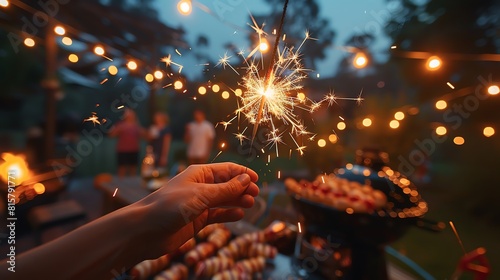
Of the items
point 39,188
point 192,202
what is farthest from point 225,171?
point 39,188

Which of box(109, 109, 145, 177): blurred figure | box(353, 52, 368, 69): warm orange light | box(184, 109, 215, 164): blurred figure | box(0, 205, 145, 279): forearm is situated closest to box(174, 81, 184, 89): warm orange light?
box(0, 205, 145, 279): forearm

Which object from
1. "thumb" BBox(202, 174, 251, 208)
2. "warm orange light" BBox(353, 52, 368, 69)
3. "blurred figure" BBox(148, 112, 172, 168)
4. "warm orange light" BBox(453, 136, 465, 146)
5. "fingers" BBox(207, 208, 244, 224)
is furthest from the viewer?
"blurred figure" BBox(148, 112, 172, 168)

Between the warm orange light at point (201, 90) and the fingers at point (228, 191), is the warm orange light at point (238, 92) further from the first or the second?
the fingers at point (228, 191)

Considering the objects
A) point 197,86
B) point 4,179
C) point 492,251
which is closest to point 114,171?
point 4,179

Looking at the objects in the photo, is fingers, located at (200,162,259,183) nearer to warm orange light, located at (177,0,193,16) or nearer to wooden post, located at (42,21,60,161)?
warm orange light, located at (177,0,193,16)

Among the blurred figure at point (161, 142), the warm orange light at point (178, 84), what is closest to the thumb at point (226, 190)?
the warm orange light at point (178, 84)

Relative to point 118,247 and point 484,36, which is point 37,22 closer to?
point 118,247

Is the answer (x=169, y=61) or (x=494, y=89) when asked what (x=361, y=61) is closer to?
(x=494, y=89)
